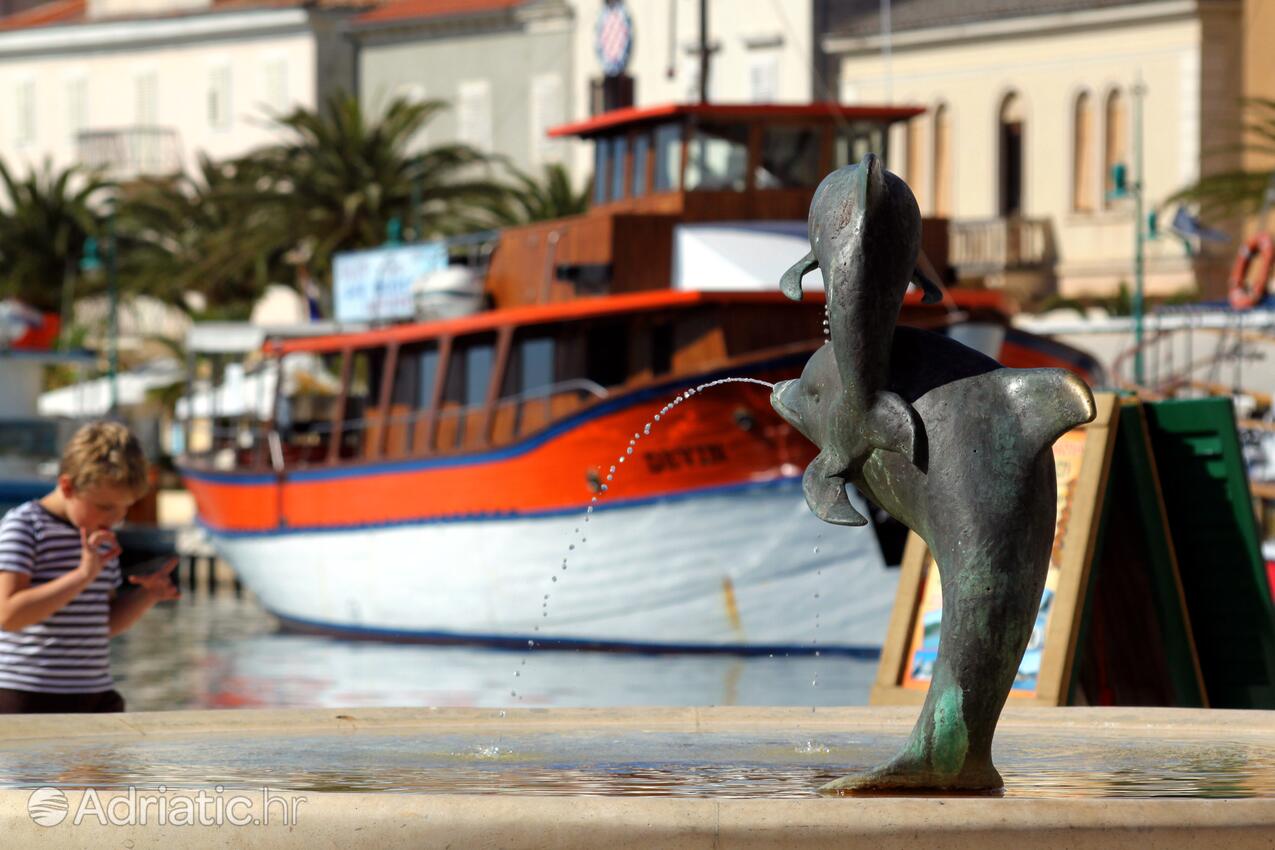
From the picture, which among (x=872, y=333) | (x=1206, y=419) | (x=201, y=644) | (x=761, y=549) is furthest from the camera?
(x=201, y=644)

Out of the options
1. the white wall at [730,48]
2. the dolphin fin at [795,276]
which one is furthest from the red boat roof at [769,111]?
the white wall at [730,48]

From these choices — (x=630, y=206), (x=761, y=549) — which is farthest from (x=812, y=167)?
(x=761, y=549)

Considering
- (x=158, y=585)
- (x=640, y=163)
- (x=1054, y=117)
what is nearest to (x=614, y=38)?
(x=640, y=163)

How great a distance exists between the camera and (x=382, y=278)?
1205 inches

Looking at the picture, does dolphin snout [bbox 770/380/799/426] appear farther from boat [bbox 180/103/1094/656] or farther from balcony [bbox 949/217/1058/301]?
balcony [bbox 949/217/1058/301]

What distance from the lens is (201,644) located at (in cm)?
2869

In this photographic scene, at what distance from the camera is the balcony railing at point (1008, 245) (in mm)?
51156

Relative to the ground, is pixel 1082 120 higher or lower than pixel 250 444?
higher

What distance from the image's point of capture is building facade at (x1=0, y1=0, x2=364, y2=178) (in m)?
63.3

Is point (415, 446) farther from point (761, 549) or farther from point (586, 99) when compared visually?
point (586, 99)

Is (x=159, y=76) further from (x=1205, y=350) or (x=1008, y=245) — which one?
(x=1205, y=350)

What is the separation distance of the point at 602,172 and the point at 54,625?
1903cm

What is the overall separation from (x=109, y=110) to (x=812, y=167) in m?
44.4

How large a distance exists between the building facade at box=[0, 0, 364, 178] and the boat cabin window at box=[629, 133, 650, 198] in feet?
118
